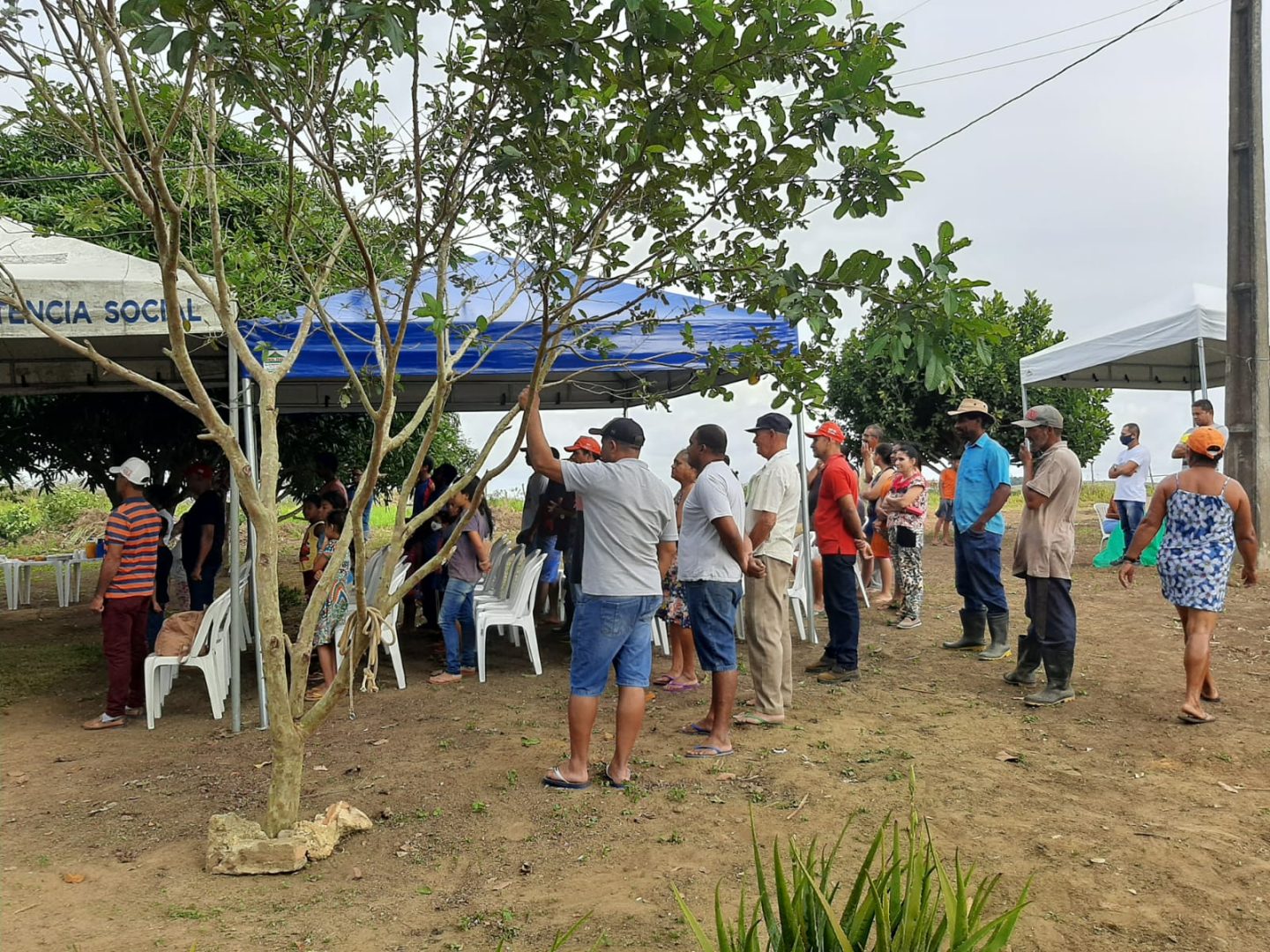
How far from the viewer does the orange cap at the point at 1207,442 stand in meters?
5.34

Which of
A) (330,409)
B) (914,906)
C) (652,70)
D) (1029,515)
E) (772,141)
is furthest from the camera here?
(330,409)

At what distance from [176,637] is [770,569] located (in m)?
3.93

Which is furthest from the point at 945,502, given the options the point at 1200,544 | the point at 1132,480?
the point at 1200,544

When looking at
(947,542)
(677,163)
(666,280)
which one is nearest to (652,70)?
(677,163)

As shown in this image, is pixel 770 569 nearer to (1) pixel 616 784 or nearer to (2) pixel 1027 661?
(1) pixel 616 784

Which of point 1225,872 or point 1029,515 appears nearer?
point 1225,872

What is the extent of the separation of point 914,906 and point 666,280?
111 inches

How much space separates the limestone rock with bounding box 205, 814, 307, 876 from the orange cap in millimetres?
4845

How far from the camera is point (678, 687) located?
21.7 feet

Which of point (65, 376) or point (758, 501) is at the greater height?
point (65, 376)

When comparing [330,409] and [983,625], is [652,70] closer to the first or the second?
[983,625]

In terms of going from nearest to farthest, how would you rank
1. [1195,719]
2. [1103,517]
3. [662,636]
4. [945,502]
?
1. [1195,719]
2. [662,636]
3. [1103,517]
4. [945,502]

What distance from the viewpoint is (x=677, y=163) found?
4.05 meters

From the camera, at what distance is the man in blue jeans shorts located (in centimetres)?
453
